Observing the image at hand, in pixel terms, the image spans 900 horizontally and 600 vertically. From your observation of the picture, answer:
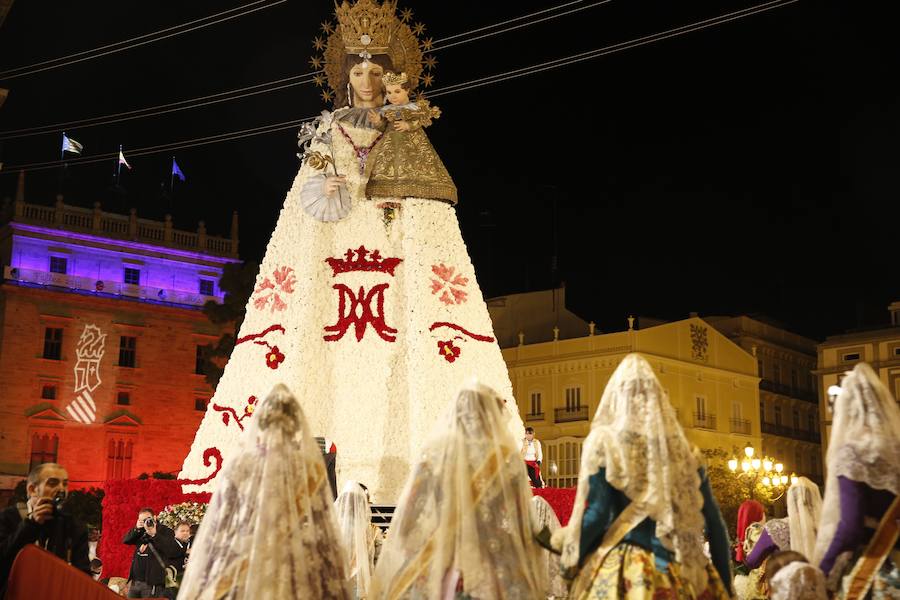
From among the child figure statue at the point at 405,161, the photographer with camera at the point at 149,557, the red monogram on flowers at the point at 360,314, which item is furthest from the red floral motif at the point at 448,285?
the photographer with camera at the point at 149,557

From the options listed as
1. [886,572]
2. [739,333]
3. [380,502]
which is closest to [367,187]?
[380,502]

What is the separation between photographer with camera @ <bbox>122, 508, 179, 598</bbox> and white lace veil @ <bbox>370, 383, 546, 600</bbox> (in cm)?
538

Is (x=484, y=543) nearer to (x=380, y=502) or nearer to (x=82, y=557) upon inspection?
(x=82, y=557)

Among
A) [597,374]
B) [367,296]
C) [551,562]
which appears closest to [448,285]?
[367,296]

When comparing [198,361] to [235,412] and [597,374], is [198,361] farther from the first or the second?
[235,412]

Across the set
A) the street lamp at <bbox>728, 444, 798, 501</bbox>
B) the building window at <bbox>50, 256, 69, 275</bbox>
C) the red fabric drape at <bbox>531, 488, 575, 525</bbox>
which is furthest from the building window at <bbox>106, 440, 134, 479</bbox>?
the red fabric drape at <bbox>531, 488, 575, 525</bbox>

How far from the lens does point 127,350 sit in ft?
144

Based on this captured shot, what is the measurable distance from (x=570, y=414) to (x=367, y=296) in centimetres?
2662

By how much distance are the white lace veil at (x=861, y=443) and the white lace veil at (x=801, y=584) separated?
35 centimetres

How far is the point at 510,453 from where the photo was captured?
6.56 m

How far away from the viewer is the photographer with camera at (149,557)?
36.9ft

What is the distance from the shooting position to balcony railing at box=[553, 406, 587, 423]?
40219 mm

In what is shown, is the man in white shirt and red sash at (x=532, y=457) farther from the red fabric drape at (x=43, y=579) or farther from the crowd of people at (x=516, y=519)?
the red fabric drape at (x=43, y=579)

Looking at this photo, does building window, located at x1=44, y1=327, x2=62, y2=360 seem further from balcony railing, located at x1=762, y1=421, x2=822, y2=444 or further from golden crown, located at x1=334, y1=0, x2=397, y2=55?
golden crown, located at x1=334, y1=0, x2=397, y2=55
